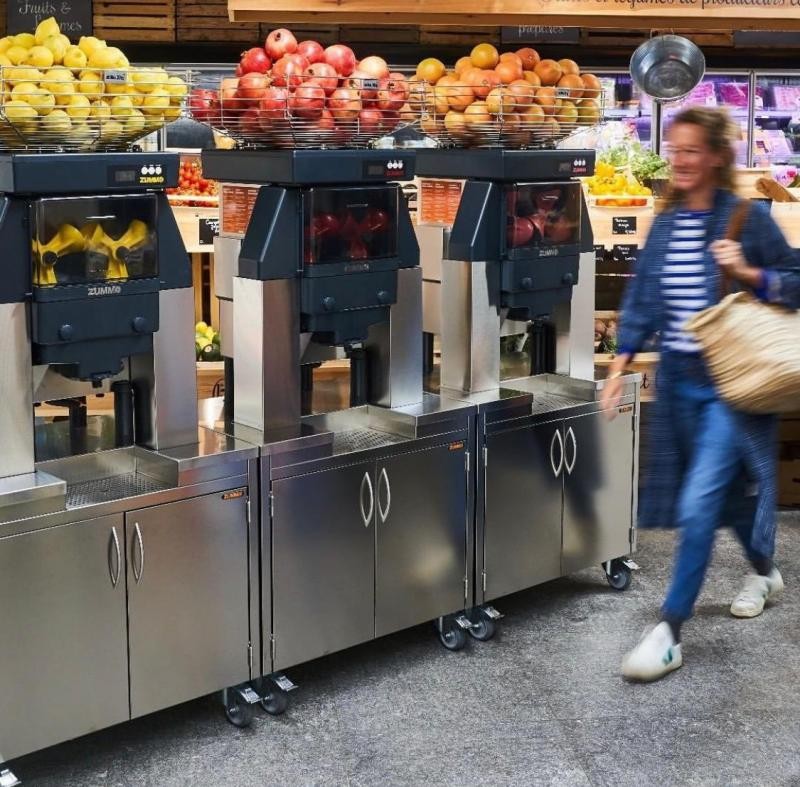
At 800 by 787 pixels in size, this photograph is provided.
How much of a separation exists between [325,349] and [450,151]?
2.77ft

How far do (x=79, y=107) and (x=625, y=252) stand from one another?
3.21m

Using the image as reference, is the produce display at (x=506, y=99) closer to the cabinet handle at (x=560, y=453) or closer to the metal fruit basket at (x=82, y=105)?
the cabinet handle at (x=560, y=453)

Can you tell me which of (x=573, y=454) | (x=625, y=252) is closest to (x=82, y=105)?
(x=573, y=454)

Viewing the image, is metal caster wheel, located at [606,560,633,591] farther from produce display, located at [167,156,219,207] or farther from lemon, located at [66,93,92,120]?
lemon, located at [66,93,92,120]

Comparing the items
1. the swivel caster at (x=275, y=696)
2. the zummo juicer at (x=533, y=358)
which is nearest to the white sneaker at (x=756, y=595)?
the zummo juicer at (x=533, y=358)

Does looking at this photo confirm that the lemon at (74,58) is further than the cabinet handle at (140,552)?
No

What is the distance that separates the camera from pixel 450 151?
14.3 feet

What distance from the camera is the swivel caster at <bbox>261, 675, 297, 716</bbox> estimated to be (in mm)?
3820

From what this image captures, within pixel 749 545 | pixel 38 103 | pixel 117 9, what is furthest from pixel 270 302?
pixel 117 9

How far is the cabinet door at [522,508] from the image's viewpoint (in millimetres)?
4355

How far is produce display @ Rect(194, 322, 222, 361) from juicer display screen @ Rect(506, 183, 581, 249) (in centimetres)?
157

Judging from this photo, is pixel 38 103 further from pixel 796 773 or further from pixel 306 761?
pixel 796 773

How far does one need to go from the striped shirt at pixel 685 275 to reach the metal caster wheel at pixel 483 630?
132 centimetres

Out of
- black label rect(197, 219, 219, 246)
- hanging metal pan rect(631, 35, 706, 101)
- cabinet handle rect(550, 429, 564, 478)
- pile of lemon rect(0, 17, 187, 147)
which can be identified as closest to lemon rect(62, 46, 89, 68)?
pile of lemon rect(0, 17, 187, 147)
